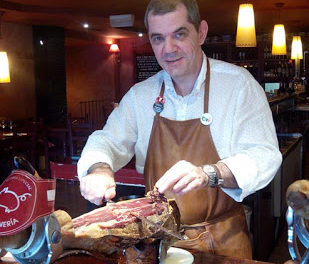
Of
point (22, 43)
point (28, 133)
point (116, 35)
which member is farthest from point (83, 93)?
point (28, 133)

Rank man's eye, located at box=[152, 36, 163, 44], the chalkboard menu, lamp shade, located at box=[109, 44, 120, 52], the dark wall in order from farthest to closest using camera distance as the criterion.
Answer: lamp shade, located at box=[109, 44, 120, 52]
the chalkboard menu
the dark wall
man's eye, located at box=[152, 36, 163, 44]

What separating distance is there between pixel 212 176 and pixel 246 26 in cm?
453

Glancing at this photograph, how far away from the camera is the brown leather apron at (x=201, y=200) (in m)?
1.86

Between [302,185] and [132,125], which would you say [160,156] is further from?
[302,185]

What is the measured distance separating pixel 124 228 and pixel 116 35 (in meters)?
13.0

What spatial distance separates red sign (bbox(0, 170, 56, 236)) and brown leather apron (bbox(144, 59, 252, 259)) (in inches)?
37.2

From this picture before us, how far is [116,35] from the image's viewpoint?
13828 mm

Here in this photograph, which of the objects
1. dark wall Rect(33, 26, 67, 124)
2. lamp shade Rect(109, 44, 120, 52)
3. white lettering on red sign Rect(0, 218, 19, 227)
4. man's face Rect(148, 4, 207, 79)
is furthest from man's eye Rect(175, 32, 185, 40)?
lamp shade Rect(109, 44, 120, 52)

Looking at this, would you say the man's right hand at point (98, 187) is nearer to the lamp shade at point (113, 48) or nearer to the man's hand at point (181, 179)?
the man's hand at point (181, 179)

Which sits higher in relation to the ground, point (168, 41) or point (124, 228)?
point (168, 41)

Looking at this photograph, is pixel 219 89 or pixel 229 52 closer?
pixel 219 89

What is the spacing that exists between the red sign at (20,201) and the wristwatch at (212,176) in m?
0.75

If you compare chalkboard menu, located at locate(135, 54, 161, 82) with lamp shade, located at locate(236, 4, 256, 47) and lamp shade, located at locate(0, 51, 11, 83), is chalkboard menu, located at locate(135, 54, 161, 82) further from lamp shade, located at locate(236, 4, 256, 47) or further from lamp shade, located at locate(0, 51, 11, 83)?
lamp shade, located at locate(236, 4, 256, 47)

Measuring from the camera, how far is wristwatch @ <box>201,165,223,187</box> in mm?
1609
